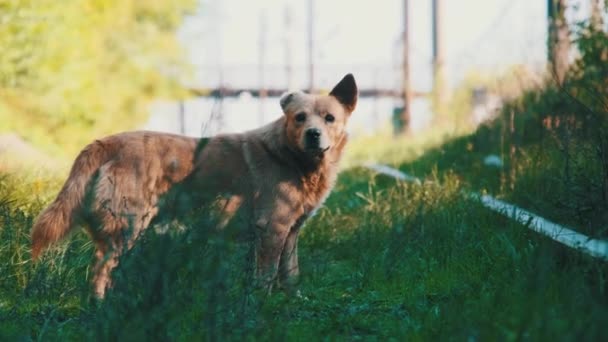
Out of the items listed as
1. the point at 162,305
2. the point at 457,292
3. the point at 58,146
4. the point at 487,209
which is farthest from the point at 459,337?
the point at 58,146

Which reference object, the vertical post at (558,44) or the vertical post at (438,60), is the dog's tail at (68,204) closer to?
the vertical post at (558,44)

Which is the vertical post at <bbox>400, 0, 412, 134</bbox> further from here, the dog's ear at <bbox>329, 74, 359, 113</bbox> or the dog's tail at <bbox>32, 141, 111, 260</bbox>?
the dog's tail at <bbox>32, 141, 111, 260</bbox>

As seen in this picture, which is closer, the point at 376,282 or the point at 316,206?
the point at 376,282

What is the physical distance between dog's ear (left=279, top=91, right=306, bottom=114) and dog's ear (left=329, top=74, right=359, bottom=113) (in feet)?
0.86

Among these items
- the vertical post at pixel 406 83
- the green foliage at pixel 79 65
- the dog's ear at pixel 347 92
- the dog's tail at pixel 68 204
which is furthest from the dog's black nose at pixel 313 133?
the vertical post at pixel 406 83

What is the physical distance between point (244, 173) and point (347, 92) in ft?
3.49

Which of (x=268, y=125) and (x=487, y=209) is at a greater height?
(x=268, y=125)

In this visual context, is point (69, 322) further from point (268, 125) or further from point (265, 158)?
point (268, 125)

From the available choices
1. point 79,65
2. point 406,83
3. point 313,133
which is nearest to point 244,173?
point 313,133

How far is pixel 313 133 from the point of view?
18.2ft

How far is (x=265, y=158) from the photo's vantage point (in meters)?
5.65

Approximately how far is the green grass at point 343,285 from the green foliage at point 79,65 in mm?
5219

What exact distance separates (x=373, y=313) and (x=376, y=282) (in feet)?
2.18

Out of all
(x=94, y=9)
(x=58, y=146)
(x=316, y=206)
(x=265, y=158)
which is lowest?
(x=58, y=146)
